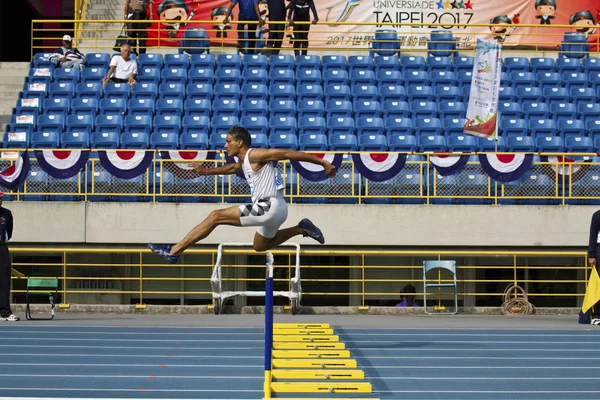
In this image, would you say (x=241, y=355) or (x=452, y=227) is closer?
(x=241, y=355)

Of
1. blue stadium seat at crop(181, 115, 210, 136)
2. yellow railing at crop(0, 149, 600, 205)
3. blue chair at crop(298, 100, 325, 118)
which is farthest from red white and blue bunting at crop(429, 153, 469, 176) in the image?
blue stadium seat at crop(181, 115, 210, 136)

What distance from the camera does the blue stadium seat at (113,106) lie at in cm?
2189

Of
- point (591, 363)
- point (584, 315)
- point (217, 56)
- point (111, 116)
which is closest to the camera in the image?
point (591, 363)

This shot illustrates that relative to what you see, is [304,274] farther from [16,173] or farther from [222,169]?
[222,169]

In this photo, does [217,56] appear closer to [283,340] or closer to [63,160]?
[63,160]

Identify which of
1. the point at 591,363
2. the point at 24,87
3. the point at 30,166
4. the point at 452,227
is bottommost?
the point at 591,363

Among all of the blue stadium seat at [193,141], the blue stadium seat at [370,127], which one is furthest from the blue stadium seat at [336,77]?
the blue stadium seat at [193,141]

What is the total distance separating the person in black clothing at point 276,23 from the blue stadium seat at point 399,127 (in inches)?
193

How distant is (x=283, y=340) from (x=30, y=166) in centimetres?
842

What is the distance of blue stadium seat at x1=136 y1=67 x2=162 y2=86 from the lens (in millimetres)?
23500

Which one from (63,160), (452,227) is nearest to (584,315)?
(452,227)

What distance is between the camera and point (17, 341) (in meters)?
12.6

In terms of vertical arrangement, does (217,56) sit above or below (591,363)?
above

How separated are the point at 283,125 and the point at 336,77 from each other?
339 cm
